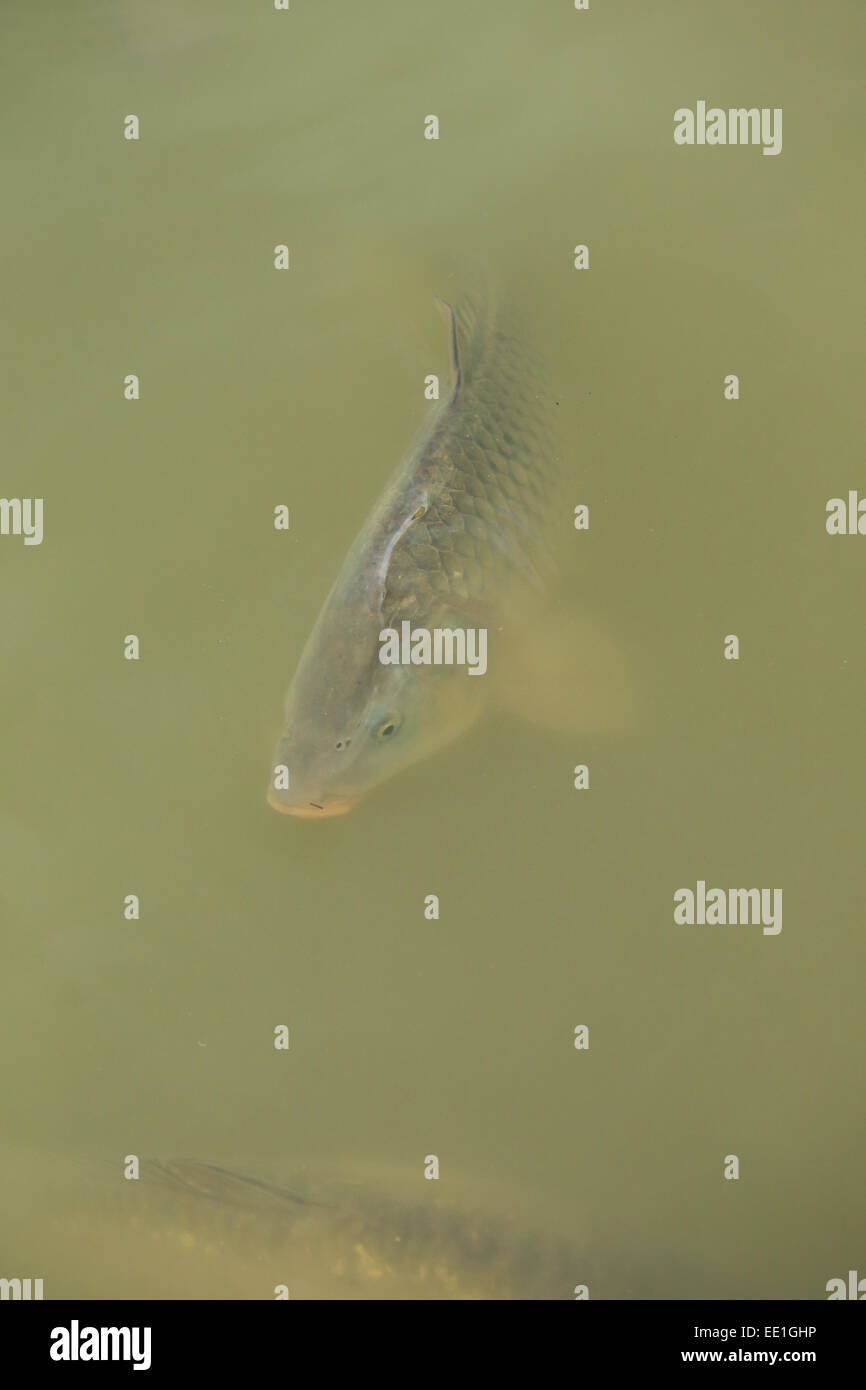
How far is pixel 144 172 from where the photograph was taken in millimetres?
4477

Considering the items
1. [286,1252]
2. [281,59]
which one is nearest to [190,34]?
[281,59]

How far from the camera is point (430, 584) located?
10.2ft

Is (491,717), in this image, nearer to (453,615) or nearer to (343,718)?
(453,615)

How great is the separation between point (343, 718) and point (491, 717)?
602 millimetres

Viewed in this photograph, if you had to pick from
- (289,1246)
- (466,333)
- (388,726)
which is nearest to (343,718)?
(388,726)

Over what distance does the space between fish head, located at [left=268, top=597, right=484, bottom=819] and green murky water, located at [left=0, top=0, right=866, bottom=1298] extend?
33cm

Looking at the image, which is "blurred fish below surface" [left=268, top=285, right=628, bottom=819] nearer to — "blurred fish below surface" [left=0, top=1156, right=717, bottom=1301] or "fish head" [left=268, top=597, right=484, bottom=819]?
"fish head" [left=268, top=597, right=484, bottom=819]

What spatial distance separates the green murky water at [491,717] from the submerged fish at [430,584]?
24 cm

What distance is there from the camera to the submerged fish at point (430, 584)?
10.0 feet

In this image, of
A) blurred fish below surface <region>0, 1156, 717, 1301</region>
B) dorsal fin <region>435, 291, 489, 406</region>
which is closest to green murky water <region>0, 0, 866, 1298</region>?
blurred fish below surface <region>0, 1156, 717, 1301</region>

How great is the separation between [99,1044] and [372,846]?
996mm

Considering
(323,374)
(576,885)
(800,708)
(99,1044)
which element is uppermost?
(323,374)
